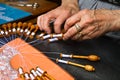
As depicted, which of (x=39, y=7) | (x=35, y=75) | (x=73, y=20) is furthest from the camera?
(x=39, y=7)

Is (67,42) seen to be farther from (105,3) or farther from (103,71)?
(105,3)

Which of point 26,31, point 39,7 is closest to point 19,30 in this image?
point 26,31

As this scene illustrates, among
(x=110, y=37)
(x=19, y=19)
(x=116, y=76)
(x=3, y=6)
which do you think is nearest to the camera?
(x=116, y=76)

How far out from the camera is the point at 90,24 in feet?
2.11

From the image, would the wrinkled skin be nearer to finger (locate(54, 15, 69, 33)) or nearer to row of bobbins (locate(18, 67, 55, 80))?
finger (locate(54, 15, 69, 33))

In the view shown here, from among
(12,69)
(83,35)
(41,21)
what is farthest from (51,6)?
(12,69)

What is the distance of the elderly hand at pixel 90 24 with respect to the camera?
64cm

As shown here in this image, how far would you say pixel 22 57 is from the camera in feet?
2.00

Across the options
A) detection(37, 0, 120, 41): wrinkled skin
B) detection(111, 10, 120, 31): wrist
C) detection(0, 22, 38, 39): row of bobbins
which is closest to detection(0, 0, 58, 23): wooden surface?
detection(0, 22, 38, 39): row of bobbins

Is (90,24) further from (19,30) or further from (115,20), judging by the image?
(19,30)

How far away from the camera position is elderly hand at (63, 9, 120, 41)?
2.08 feet

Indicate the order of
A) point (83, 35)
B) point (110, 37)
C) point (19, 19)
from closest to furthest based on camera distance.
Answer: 1. point (83, 35)
2. point (110, 37)
3. point (19, 19)

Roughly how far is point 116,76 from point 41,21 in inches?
13.3

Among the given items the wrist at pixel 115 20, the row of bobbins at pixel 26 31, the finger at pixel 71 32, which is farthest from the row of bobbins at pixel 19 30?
the wrist at pixel 115 20
